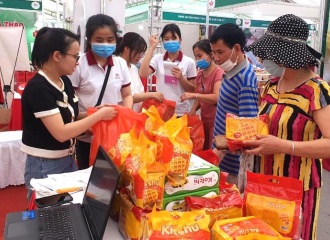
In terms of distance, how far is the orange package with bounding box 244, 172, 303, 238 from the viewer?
41.7 inches

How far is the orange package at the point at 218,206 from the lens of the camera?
1.08 metres

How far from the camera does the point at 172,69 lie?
9.80 feet

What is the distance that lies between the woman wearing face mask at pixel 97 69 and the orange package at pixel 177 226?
117cm

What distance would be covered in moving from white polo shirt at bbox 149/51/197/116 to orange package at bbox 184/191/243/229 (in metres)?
1.93

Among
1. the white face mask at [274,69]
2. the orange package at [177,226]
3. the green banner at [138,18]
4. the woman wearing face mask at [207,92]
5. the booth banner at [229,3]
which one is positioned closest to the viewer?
the orange package at [177,226]

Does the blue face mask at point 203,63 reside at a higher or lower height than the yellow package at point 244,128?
higher

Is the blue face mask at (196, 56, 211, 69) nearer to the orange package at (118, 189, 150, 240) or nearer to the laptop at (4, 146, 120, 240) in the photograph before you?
the laptop at (4, 146, 120, 240)

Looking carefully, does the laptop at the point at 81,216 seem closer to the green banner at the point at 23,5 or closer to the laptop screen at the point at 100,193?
the laptop screen at the point at 100,193

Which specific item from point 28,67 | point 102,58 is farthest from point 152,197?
point 28,67

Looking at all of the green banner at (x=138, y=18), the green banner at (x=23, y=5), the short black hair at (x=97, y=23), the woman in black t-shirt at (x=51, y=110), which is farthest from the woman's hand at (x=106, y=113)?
the green banner at (x=138, y=18)

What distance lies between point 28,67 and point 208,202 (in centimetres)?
566

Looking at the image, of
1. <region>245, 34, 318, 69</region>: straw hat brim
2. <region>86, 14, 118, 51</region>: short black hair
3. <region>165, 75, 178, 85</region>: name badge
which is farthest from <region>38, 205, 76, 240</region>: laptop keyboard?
<region>165, 75, 178, 85</region>: name badge

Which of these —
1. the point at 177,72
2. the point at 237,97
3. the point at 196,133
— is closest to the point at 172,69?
the point at 177,72

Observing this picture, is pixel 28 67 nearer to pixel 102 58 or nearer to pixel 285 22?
pixel 102 58
